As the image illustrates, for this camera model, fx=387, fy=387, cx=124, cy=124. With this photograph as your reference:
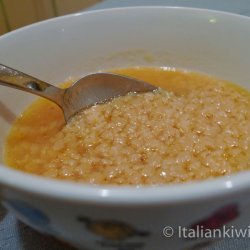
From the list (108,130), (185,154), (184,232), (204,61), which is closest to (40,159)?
(108,130)

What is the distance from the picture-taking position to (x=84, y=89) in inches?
34.3

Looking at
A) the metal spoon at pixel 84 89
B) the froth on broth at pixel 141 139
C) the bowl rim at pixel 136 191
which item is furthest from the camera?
the metal spoon at pixel 84 89

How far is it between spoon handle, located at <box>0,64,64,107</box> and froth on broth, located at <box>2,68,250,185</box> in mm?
67

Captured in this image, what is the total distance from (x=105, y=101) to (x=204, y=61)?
0.92 ft

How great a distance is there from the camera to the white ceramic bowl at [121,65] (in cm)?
38

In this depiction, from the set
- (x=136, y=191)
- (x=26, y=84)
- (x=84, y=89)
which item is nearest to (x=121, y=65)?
(x=84, y=89)

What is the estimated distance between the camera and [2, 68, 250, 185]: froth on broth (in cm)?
66

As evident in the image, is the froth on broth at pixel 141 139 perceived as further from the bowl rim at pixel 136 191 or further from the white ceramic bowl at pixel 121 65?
the bowl rim at pixel 136 191

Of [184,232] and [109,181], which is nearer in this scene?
[184,232]

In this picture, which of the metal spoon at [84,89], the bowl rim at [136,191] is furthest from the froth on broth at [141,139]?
the bowl rim at [136,191]

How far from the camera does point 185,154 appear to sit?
680mm

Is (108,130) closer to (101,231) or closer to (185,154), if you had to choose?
(185,154)

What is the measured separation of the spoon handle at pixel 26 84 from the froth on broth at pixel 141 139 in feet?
0.22

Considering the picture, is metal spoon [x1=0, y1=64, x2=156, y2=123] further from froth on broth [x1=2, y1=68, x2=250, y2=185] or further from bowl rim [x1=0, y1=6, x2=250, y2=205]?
bowl rim [x1=0, y1=6, x2=250, y2=205]
